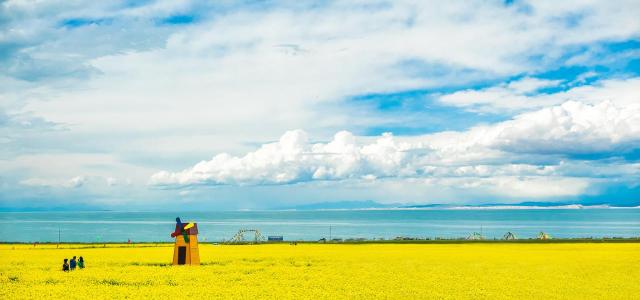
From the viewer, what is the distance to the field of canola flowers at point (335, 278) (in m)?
30.5

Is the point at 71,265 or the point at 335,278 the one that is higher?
the point at 71,265

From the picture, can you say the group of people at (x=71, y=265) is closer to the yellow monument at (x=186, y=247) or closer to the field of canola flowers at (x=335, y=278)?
the field of canola flowers at (x=335, y=278)

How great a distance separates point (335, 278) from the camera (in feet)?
121

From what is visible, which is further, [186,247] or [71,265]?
[186,247]

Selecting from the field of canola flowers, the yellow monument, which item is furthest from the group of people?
the yellow monument

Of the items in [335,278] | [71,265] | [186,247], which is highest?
[186,247]

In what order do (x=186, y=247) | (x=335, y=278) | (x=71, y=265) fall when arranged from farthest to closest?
(x=186, y=247) → (x=71, y=265) → (x=335, y=278)

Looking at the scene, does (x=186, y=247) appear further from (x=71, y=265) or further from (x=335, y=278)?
(x=335, y=278)

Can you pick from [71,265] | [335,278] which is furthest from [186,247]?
[335,278]

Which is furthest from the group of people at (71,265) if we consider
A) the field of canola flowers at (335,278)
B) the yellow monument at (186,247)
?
the yellow monument at (186,247)

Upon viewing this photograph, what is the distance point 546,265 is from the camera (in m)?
45.3

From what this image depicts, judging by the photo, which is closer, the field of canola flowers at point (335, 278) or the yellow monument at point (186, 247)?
the field of canola flowers at point (335, 278)

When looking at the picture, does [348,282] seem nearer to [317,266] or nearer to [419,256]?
[317,266]

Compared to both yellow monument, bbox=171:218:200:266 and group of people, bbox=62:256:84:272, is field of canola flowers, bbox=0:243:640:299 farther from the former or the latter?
yellow monument, bbox=171:218:200:266
